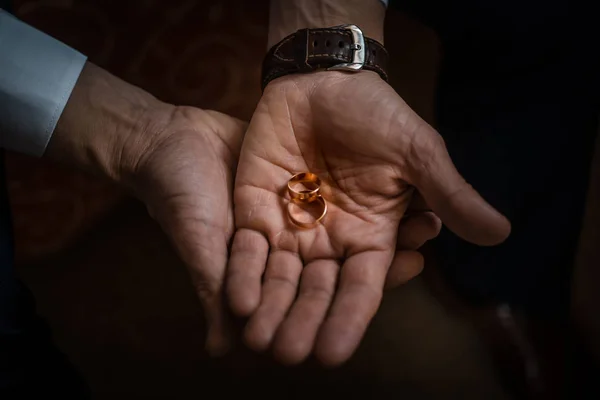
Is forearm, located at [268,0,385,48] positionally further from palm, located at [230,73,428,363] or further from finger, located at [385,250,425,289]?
finger, located at [385,250,425,289]

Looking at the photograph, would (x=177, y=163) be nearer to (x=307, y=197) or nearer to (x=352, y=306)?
(x=307, y=197)

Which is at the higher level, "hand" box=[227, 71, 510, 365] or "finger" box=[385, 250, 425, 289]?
"hand" box=[227, 71, 510, 365]

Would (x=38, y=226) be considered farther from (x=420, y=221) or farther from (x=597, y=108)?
(x=597, y=108)

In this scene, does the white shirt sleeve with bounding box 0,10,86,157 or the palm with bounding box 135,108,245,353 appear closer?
the palm with bounding box 135,108,245,353

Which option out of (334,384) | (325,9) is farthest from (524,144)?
(334,384)

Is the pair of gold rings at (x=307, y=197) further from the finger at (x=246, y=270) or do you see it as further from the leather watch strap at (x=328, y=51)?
the leather watch strap at (x=328, y=51)

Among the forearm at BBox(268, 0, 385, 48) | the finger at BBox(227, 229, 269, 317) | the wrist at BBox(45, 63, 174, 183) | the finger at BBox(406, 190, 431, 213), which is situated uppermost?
the forearm at BBox(268, 0, 385, 48)

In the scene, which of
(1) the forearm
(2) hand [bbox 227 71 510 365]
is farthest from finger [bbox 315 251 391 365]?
(1) the forearm
